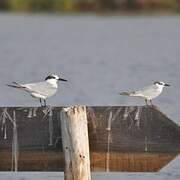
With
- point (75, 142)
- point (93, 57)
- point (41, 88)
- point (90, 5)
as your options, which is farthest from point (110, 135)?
point (90, 5)

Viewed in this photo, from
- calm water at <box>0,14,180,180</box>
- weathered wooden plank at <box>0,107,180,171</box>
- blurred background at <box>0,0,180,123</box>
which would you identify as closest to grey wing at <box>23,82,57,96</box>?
calm water at <box>0,14,180,180</box>

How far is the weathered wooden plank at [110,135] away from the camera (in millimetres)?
7832

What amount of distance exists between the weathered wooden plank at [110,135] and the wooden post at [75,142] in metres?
0.14

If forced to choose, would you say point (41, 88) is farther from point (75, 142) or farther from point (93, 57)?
point (93, 57)

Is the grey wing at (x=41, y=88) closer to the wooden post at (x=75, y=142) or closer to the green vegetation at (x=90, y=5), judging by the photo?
the wooden post at (x=75, y=142)

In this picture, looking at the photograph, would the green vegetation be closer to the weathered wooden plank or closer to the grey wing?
the grey wing

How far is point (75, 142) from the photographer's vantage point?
25.4 feet

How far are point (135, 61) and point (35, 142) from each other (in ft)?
76.9

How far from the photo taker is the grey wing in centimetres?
991

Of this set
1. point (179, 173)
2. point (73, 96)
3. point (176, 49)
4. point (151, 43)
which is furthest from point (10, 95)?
point (151, 43)

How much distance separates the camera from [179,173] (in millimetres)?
11328

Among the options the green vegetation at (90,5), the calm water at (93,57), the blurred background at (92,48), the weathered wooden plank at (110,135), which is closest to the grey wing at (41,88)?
the calm water at (93,57)

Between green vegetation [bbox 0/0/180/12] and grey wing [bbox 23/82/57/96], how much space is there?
51.7 metres

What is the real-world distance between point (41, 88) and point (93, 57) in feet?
76.3
